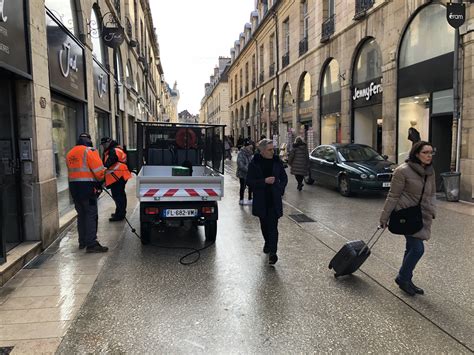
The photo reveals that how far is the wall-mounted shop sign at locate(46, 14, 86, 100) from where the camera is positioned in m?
6.85

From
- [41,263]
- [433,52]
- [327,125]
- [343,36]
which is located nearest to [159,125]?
[41,263]

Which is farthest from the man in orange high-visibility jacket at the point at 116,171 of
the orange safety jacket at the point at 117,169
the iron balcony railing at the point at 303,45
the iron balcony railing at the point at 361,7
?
the iron balcony railing at the point at 303,45

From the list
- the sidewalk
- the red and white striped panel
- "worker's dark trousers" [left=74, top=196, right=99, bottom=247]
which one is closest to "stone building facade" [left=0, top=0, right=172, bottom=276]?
the sidewalk

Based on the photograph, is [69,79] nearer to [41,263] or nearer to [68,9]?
[68,9]

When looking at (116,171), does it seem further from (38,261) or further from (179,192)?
(38,261)

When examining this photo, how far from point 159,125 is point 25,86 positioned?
2823 mm

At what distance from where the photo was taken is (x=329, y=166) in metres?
12.4

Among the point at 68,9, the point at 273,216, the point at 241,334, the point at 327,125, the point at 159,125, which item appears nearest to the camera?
the point at 241,334

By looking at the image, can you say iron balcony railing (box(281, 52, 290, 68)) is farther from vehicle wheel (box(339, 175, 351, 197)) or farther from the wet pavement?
the wet pavement

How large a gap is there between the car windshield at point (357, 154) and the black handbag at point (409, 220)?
8017 mm

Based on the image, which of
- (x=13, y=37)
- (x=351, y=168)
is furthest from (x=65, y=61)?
(x=351, y=168)

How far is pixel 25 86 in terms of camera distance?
549cm

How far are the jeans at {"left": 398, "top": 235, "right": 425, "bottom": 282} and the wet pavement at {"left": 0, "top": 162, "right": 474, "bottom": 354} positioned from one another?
0.20 m

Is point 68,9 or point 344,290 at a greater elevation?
point 68,9
